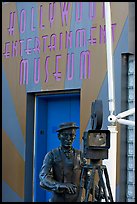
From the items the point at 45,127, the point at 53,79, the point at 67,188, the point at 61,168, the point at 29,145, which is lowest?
the point at 67,188

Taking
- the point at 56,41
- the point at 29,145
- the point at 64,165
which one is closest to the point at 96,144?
the point at 64,165

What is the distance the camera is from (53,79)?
8.00m

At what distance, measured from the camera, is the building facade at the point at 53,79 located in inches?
280

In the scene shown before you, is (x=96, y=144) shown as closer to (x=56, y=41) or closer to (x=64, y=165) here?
(x=64, y=165)

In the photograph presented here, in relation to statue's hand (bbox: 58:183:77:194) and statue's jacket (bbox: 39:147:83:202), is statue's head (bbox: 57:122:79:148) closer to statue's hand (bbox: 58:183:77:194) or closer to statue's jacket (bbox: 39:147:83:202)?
statue's jacket (bbox: 39:147:83:202)

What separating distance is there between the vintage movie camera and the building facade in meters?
2.43

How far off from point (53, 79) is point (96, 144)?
3586 millimetres

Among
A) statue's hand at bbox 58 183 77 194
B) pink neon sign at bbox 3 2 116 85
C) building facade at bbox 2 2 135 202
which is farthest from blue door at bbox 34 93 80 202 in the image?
statue's hand at bbox 58 183 77 194

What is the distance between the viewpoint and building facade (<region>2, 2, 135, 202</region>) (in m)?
7.11

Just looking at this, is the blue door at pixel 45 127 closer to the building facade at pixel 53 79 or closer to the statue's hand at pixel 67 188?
the building facade at pixel 53 79

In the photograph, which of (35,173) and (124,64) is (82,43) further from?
(35,173)

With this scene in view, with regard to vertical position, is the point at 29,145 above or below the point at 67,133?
below

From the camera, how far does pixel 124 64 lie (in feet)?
23.7

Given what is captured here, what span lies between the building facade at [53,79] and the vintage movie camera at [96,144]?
2.43 meters
